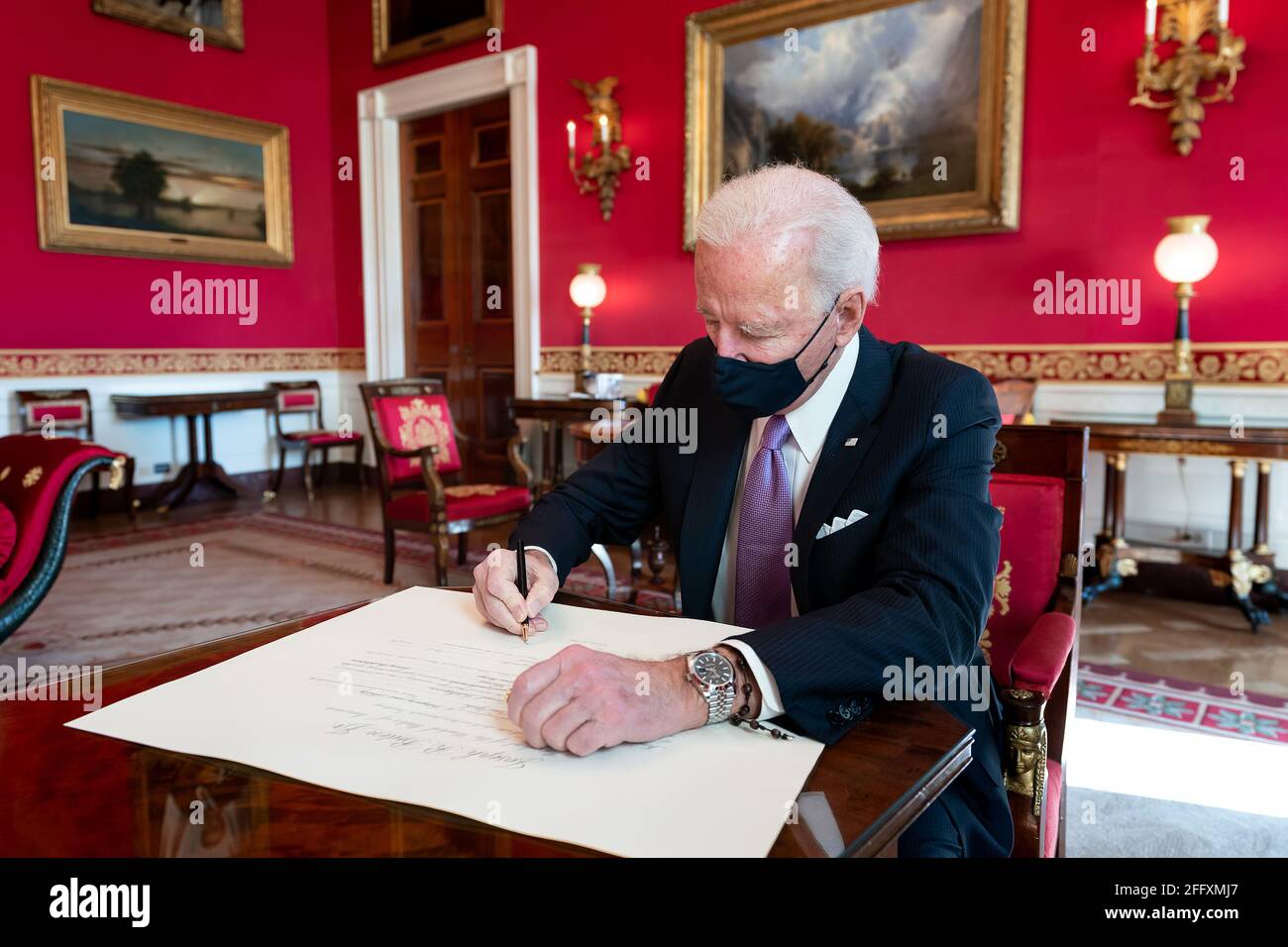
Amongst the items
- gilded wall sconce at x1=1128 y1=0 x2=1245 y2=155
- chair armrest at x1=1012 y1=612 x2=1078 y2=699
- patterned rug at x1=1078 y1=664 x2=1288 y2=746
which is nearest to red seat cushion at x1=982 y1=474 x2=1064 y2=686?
chair armrest at x1=1012 y1=612 x2=1078 y2=699

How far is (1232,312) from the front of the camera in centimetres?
446

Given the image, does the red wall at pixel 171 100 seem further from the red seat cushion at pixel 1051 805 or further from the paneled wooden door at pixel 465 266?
the red seat cushion at pixel 1051 805

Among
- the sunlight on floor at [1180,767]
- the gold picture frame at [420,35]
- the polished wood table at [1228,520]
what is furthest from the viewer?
the gold picture frame at [420,35]

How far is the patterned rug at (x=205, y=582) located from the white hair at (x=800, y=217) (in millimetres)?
2298

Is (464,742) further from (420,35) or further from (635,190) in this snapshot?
(420,35)

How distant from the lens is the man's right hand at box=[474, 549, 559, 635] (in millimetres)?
1234

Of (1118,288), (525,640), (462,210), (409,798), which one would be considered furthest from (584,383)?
(409,798)

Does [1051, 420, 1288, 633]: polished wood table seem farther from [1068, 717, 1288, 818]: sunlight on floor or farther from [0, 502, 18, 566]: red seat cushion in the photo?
[0, 502, 18, 566]: red seat cushion

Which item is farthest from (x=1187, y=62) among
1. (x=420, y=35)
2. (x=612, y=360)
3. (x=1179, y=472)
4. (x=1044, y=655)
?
(x=420, y=35)

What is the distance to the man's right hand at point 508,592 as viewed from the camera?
1.23m

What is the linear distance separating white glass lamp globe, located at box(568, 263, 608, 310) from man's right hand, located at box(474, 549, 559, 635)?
5279 mm

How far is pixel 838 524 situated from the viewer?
134cm

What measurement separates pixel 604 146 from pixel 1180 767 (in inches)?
211

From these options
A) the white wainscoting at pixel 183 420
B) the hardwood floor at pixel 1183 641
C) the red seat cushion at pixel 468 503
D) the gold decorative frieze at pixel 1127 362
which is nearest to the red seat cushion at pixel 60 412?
the white wainscoting at pixel 183 420
